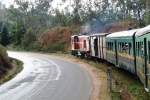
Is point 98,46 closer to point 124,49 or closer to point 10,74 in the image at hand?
point 10,74

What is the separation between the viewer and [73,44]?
62.9m

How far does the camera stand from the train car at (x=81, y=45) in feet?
181

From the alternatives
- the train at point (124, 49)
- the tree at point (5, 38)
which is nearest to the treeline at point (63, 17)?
the tree at point (5, 38)

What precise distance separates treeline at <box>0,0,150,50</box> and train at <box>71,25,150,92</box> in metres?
17.9

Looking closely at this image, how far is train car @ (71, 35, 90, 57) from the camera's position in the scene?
55138 mm

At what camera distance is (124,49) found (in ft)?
94.0

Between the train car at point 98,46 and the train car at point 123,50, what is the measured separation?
3380mm

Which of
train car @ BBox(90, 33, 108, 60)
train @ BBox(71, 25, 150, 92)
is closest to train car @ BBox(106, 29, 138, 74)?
train @ BBox(71, 25, 150, 92)

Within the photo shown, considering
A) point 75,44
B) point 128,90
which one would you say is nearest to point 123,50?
point 128,90

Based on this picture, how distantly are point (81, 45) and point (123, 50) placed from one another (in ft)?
96.0

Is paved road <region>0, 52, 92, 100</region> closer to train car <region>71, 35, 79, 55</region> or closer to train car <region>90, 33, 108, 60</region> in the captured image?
train car <region>90, 33, 108, 60</region>

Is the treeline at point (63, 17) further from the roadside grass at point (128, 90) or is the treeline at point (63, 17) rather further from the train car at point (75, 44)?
the roadside grass at point (128, 90)

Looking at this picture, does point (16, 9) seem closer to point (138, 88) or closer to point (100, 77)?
point (100, 77)

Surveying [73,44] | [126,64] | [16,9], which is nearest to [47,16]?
[16,9]
